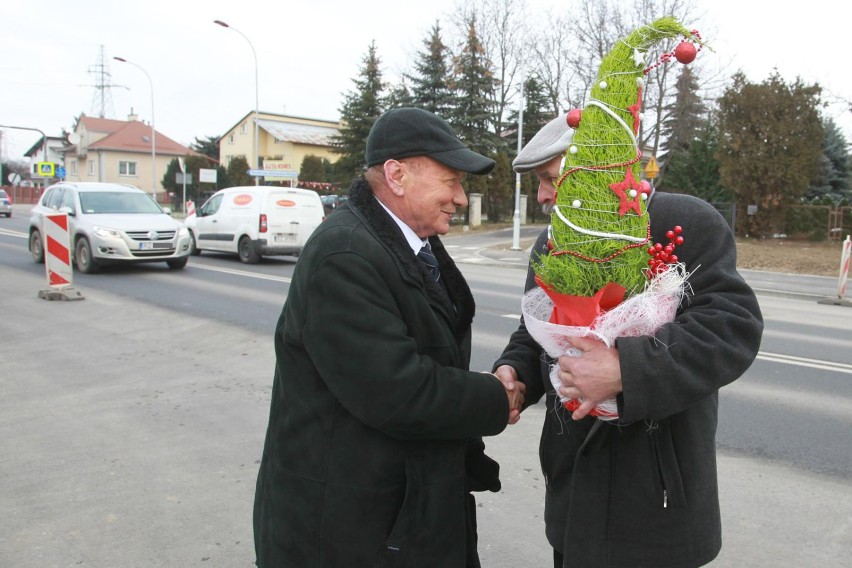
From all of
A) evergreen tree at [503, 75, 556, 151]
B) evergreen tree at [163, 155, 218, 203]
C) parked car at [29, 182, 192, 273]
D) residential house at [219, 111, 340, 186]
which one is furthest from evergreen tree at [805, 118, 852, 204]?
evergreen tree at [163, 155, 218, 203]

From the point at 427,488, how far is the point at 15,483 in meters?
3.32

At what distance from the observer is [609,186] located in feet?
5.27

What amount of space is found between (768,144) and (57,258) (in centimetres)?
2345

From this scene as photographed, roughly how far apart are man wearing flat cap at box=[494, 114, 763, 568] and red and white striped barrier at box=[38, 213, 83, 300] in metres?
10.3

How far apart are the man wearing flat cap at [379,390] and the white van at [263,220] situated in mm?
14589

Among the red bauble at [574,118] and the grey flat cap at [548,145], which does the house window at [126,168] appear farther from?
the red bauble at [574,118]

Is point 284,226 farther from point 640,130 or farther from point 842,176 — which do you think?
point 842,176

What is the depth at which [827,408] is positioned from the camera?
5801 mm

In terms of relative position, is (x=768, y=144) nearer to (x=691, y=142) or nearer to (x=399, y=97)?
(x=691, y=142)

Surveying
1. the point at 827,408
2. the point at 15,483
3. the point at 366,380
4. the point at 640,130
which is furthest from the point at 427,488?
the point at 827,408

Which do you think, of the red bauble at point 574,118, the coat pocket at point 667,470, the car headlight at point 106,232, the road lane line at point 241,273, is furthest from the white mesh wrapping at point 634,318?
the car headlight at point 106,232

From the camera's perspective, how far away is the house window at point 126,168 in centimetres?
6700

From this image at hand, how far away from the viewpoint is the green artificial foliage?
5.28ft

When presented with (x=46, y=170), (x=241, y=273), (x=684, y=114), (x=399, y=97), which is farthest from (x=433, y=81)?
(x=241, y=273)
